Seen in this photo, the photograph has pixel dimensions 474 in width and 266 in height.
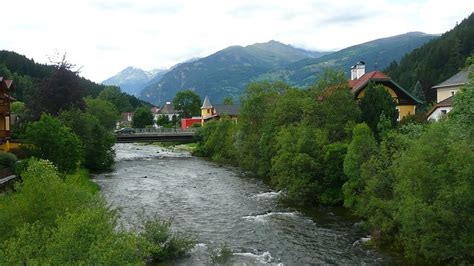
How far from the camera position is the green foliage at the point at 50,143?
131 ft

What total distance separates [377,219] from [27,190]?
1823 cm

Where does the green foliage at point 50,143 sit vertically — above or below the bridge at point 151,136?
above

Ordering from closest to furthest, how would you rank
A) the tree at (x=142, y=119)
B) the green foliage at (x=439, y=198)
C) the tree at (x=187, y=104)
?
1. the green foliage at (x=439, y=198)
2. the tree at (x=142, y=119)
3. the tree at (x=187, y=104)

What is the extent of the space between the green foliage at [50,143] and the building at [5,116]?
8.76 meters

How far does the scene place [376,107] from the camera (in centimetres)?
4172

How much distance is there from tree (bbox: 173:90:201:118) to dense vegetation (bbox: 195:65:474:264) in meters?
85.1

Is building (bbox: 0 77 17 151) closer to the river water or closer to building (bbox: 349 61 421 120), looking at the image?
the river water

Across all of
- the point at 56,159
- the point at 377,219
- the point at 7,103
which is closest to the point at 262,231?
the point at 377,219

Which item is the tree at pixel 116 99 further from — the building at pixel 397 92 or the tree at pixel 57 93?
the building at pixel 397 92

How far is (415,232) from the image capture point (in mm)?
21328

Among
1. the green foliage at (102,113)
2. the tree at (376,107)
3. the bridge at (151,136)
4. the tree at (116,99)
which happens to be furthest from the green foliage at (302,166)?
the tree at (116,99)

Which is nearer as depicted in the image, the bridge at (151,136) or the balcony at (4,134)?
the balcony at (4,134)

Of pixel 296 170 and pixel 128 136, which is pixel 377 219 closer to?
pixel 296 170

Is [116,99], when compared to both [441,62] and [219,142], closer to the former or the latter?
[219,142]
